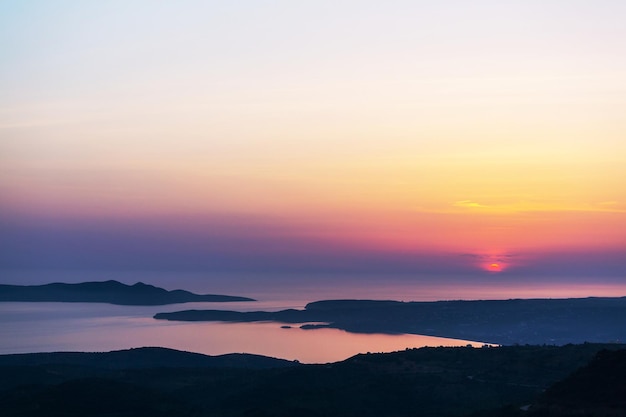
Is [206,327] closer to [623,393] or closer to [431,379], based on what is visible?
[431,379]

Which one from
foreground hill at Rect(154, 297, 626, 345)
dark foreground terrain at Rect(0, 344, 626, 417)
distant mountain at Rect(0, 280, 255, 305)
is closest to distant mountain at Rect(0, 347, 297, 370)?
dark foreground terrain at Rect(0, 344, 626, 417)

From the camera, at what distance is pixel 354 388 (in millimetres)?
41781

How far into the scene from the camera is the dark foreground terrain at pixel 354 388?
38125 mm

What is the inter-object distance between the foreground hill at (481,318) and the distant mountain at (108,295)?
4098cm

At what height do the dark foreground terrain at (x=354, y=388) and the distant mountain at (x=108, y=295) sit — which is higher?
the distant mountain at (x=108, y=295)

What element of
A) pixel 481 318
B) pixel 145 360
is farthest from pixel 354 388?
pixel 481 318

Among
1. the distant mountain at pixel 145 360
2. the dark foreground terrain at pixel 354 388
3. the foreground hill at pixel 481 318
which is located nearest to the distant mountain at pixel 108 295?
the foreground hill at pixel 481 318

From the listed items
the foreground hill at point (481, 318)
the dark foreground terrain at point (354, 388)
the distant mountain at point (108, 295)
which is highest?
the distant mountain at point (108, 295)

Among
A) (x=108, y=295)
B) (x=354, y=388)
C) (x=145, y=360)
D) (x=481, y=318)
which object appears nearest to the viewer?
(x=354, y=388)

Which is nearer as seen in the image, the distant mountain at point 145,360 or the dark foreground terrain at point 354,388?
the dark foreground terrain at point 354,388

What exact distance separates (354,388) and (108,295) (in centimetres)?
13857

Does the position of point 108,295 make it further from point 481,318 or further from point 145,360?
point 145,360

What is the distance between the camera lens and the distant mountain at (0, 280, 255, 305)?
559 ft

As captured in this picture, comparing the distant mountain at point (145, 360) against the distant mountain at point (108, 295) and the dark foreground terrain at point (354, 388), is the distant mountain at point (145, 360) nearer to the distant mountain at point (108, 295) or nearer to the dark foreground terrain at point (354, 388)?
the dark foreground terrain at point (354, 388)
